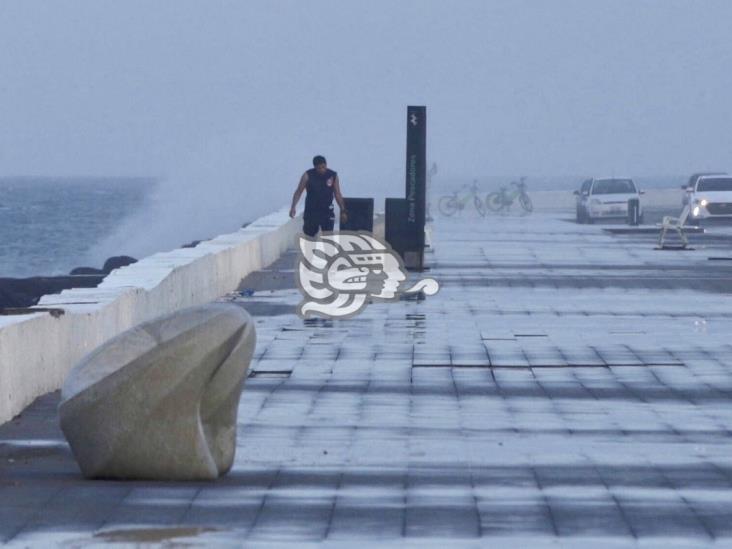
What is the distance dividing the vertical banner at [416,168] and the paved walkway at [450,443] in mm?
5356

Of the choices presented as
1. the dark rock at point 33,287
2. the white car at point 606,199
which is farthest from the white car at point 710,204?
the dark rock at point 33,287

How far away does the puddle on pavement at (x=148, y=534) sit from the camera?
309 inches

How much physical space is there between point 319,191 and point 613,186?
30678 millimetres

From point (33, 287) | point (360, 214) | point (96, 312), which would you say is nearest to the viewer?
point (96, 312)

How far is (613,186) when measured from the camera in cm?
5297

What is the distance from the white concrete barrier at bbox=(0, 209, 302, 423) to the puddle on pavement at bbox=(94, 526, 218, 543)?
3485mm

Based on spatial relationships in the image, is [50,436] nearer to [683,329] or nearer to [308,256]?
[683,329]

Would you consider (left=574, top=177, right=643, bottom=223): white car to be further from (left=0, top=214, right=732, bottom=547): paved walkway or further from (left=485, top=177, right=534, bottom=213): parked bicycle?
(left=0, top=214, right=732, bottom=547): paved walkway

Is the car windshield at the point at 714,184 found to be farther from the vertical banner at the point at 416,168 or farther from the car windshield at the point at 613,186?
the vertical banner at the point at 416,168

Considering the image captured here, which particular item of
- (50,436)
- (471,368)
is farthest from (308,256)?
(50,436)

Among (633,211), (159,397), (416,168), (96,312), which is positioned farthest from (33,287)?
(159,397)

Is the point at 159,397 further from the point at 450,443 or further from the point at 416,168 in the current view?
the point at 416,168

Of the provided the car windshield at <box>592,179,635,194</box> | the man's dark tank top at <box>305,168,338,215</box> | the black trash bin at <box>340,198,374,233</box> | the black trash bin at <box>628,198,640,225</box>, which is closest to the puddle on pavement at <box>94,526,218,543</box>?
the man's dark tank top at <box>305,168,338,215</box>

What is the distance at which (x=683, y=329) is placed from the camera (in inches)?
719
